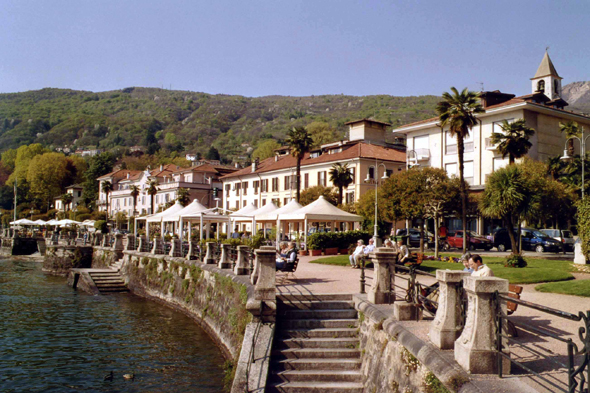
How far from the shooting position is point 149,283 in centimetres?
2669

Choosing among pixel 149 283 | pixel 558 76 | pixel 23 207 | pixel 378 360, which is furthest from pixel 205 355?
pixel 23 207

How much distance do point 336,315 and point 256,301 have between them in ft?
5.90

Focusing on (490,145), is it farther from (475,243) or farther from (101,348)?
(101,348)

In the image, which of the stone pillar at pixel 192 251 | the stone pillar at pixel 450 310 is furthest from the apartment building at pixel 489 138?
the stone pillar at pixel 450 310

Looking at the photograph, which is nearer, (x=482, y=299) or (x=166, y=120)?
(x=482, y=299)

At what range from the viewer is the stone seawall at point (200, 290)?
13984 millimetres

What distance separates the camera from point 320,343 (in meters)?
10.5

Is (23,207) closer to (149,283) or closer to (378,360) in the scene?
(149,283)

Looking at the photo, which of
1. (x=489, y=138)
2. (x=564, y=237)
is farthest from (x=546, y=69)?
(x=564, y=237)

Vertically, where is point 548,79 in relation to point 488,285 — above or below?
above

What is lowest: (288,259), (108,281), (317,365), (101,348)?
(101,348)

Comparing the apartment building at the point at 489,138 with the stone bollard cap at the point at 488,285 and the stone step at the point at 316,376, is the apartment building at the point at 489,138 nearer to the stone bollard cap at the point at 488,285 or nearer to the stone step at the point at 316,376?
the stone step at the point at 316,376

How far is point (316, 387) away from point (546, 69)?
220 ft

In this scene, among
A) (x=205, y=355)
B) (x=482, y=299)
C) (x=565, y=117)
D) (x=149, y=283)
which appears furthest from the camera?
(x=565, y=117)
